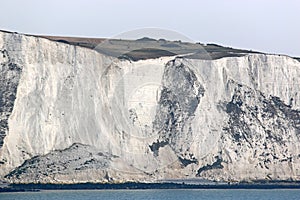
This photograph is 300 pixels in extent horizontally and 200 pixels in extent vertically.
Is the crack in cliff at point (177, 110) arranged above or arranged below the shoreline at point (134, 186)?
above

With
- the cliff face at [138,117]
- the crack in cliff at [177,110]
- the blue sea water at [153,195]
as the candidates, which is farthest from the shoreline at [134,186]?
the crack in cliff at [177,110]

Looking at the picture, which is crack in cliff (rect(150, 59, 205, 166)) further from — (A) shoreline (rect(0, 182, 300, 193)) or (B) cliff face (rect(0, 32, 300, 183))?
(A) shoreline (rect(0, 182, 300, 193))

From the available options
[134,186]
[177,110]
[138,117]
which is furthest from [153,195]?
[177,110]

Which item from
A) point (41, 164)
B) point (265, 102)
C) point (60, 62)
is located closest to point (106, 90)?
point (60, 62)

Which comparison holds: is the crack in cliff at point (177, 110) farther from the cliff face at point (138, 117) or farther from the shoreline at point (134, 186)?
the shoreline at point (134, 186)

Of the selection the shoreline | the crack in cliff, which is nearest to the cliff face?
the crack in cliff

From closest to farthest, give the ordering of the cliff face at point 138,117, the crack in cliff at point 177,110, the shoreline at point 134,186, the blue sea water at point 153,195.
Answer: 1. the blue sea water at point 153,195
2. the shoreline at point 134,186
3. the cliff face at point 138,117
4. the crack in cliff at point 177,110

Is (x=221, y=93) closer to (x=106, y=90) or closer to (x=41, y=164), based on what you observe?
(x=106, y=90)
